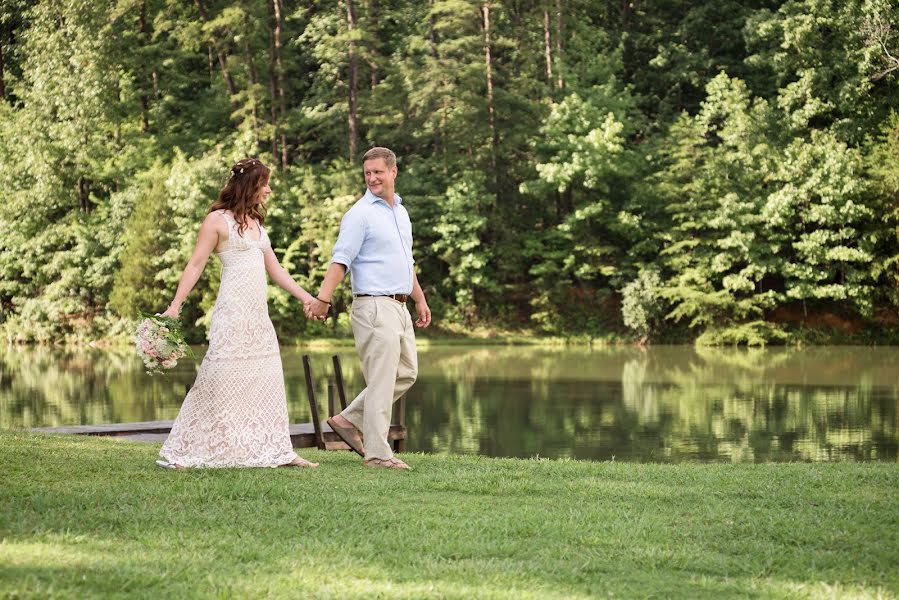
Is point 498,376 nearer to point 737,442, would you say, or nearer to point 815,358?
point 815,358

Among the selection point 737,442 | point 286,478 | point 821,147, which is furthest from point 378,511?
point 821,147

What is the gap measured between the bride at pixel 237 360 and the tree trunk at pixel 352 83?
28.6 meters

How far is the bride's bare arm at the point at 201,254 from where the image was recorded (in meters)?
7.15

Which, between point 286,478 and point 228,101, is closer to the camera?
point 286,478

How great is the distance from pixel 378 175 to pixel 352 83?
1149 inches

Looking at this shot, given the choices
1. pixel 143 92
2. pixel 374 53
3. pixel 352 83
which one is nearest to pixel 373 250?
pixel 352 83

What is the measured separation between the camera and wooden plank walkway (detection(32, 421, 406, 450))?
1052cm

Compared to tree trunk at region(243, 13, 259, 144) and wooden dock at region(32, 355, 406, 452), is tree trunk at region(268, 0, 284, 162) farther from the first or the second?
wooden dock at region(32, 355, 406, 452)

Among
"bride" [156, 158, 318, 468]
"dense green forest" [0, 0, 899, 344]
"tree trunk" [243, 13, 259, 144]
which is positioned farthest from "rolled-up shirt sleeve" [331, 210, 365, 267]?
"tree trunk" [243, 13, 259, 144]

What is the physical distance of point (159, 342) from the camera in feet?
23.8

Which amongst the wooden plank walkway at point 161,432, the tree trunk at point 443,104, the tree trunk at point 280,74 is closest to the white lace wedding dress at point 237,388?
the wooden plank walkway at point 161,432

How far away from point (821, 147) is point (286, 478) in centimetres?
2696

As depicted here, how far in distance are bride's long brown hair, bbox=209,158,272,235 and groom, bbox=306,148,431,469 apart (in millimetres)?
590

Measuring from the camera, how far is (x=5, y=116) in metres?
42.2
